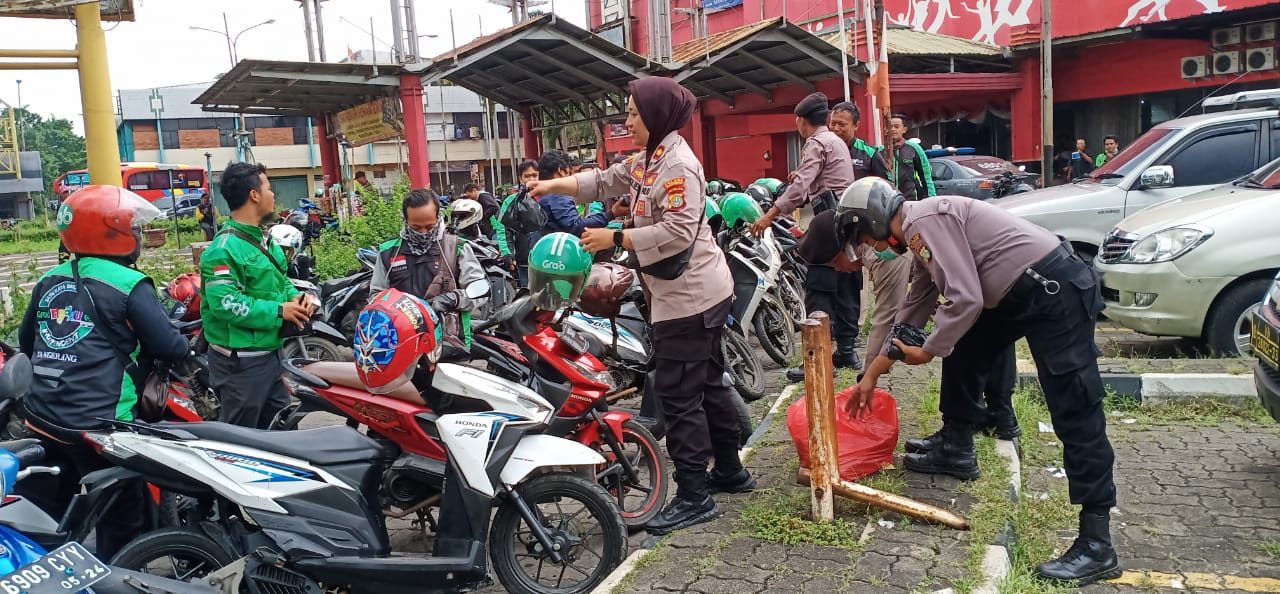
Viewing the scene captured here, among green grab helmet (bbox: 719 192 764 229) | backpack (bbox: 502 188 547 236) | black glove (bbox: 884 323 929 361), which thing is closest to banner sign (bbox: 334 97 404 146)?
backpack (bbox: 502 188 547 236)

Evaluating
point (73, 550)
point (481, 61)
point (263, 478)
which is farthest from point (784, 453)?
point (481, 61)

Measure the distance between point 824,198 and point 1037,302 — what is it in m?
3.00

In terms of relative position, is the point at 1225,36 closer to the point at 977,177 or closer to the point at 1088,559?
the point at 977,177

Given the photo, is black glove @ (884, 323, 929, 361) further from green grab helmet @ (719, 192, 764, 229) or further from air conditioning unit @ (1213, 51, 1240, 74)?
air conditioning unit @ (1213, 51, 1240, 74)

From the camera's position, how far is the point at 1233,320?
6.34 m

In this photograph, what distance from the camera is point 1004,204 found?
9.01 meters

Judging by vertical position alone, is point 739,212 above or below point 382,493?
above

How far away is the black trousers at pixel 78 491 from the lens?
3.49m

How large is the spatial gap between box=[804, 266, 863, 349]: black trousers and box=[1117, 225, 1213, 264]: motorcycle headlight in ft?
6.49

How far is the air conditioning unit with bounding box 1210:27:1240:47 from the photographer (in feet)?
51.8

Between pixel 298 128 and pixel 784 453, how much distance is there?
51400 millimetres

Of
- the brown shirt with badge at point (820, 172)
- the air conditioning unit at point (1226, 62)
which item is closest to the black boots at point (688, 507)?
the brown shirt with badge at point (820, 172)

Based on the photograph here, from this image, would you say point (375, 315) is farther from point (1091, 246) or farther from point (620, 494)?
point (1091, 246)

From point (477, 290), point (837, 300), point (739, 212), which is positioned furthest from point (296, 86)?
point (477, 290)
